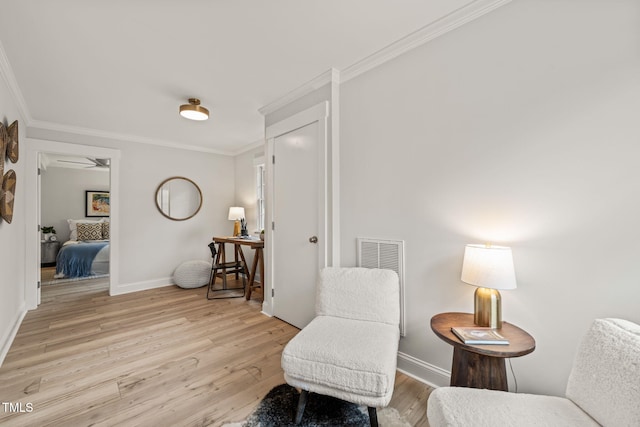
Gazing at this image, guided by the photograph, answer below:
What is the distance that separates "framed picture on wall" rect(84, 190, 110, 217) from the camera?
6.72 meters

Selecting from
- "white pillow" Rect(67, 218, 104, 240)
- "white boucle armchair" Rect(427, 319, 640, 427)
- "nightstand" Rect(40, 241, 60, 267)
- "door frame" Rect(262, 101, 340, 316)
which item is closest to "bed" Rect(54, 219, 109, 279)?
"white pillow" Rect(67, 218, 104, 240)

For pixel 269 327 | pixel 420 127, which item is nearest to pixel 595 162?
pixel 420 127

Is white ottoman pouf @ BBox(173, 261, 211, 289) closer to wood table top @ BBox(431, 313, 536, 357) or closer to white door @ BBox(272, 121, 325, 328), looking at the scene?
white door @ BBox(272, 121, 325, 328)

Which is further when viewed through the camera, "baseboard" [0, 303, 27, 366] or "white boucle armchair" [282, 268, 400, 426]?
"baseboard" [0, 303, 27, 366]

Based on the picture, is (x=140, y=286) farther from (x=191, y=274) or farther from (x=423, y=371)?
(x=423, y=371)

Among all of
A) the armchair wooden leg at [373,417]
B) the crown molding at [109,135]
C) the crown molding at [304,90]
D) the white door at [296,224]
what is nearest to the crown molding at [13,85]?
the crown molding at [109,135]

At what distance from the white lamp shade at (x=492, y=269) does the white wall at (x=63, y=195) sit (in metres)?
8.28

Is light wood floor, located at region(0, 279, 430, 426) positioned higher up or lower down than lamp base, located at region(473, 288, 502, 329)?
lower down

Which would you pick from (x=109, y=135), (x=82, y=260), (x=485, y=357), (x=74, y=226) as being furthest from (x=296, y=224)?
(x=74, y=226)

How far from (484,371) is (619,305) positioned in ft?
2.17

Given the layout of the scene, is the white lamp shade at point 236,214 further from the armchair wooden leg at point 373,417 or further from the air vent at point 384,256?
the armchair wooden leg at point 373,417

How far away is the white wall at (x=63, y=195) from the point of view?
620 centimetres

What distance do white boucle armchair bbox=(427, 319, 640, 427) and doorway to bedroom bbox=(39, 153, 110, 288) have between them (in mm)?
6086

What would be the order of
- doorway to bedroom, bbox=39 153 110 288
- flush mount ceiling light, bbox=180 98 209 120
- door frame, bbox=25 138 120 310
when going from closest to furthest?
flush mount ceiling light, bbox=180 98 209 120 → door frame, bbox=25 138 120 310 → doorway to bedroom, bbox=39 153 110 288
